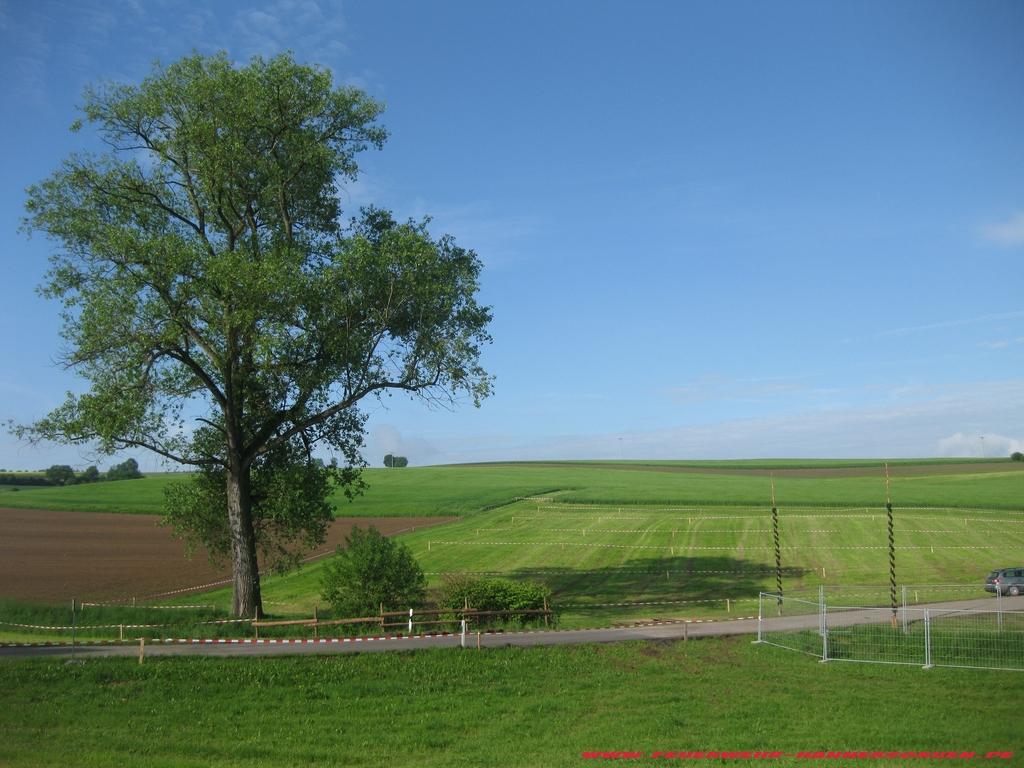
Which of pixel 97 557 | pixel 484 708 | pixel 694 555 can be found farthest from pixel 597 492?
pixel 484 708

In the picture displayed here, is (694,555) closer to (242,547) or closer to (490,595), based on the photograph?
(490,595)

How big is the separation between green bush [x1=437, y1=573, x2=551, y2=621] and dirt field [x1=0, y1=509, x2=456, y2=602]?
48.2 ft

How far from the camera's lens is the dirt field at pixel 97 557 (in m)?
42.6

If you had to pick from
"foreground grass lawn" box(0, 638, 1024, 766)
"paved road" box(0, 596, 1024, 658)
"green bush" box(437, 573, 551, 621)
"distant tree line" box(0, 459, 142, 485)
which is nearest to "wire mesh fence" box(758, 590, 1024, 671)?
"paved road" box(0, 596, 1024, 658)

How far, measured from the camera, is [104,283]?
28.0 meters

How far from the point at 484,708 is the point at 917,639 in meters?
12.7

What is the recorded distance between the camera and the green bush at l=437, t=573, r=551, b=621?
27.8 m

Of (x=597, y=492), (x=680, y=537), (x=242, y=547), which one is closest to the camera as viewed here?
(x=242, y=547)

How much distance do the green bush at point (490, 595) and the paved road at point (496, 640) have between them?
2.32m

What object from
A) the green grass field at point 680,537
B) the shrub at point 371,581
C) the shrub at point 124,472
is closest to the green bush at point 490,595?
the shrub at point 371,581

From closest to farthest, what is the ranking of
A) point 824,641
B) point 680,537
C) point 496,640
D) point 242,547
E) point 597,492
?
point 824,641, point 496,640, point 242,547, point 680,537, point 597,492

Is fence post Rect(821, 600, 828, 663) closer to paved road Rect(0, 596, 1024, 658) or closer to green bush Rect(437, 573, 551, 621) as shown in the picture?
paved road Rect(0, 596, 1024, 658)

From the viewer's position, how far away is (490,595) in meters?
28.3

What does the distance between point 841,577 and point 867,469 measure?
315ft
